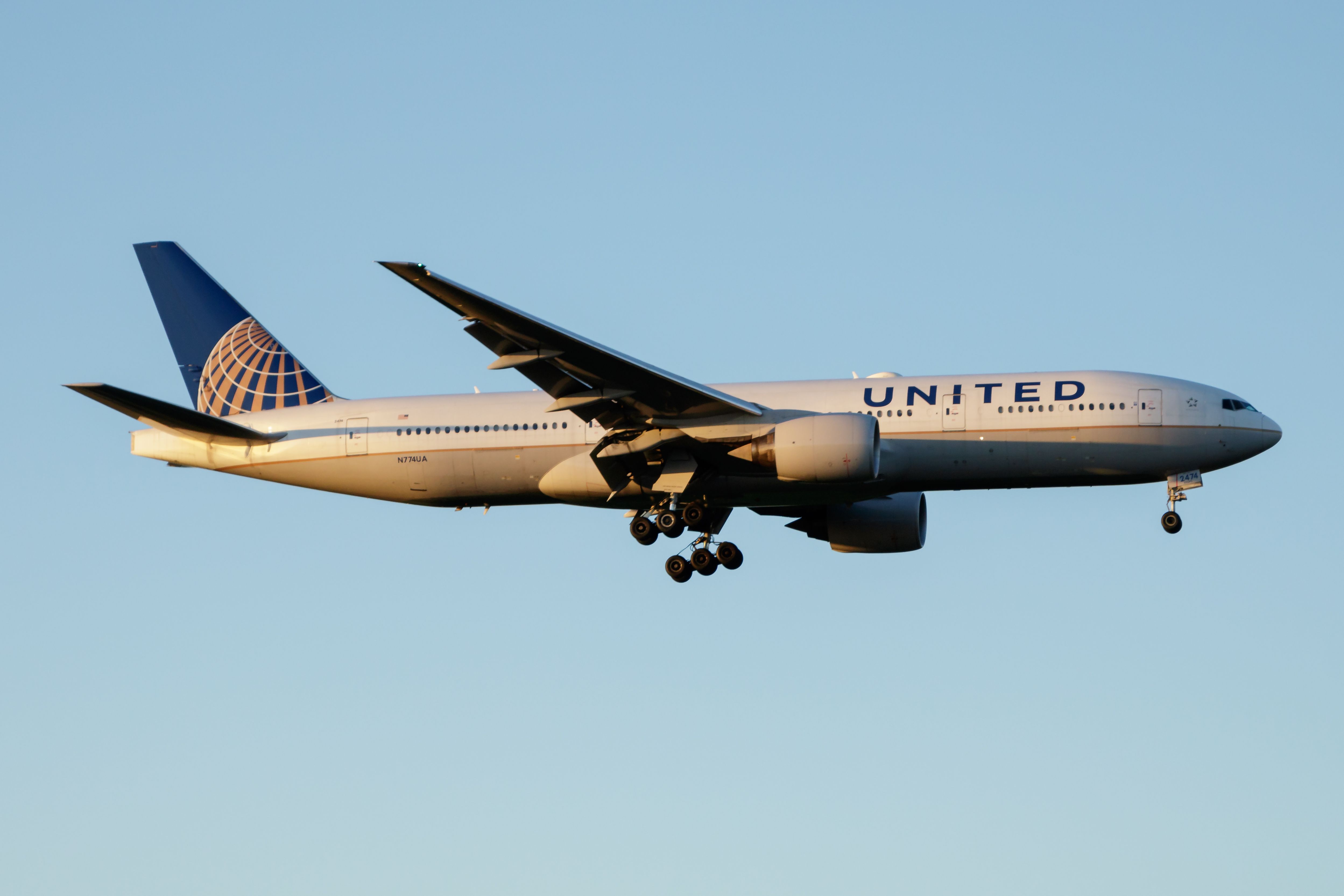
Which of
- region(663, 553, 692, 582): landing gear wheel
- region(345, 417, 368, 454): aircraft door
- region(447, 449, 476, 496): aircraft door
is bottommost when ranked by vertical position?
region(663, 553, 692, 582): landing gear wheel

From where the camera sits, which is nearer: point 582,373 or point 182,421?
point 582,373

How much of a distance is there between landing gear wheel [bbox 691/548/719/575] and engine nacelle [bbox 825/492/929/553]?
141 inches

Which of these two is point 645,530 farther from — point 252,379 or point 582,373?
point 252,379

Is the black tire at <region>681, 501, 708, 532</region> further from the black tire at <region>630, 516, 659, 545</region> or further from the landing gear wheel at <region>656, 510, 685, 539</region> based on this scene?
the black tire at <region>630, 516, 659, 545</region>

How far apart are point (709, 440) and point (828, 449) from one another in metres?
2.84

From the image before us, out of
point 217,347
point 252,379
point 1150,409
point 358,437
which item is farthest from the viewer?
point 217,347

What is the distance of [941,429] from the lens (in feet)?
114

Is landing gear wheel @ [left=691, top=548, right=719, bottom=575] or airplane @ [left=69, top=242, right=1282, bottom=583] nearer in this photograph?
airplane @ [left=69, top=242, right=1282, bottom=583]

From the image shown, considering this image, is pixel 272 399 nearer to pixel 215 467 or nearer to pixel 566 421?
pixel 215 467

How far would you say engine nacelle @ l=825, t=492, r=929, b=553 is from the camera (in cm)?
3953

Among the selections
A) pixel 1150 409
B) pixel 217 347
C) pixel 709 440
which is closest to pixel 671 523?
pixel 709 440

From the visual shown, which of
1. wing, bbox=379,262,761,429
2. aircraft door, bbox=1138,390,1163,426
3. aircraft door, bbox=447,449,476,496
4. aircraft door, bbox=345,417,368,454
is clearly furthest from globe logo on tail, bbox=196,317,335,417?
aircraft door, bbox=1138,390,1163,426

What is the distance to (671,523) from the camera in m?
36.4

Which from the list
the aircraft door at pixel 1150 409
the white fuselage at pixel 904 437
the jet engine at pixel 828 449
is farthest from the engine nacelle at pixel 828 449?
the aircraft door at pixel 1150 409
